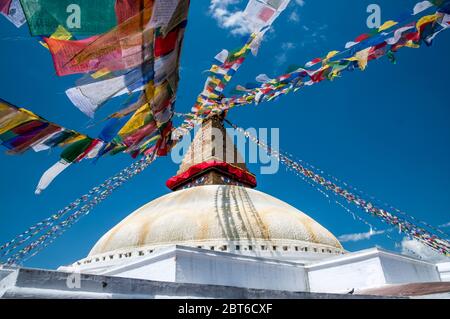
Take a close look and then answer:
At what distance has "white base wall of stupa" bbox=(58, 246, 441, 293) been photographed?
746cm

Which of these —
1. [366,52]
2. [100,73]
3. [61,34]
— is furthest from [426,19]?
[61,34]

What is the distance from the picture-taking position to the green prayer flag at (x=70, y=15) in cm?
318

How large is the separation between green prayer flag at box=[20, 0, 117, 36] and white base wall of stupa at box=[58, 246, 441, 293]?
5.36 meters

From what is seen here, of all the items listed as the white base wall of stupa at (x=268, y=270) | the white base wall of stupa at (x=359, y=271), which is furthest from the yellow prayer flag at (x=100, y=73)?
the white base wall of stupa at (x=359, y=271)

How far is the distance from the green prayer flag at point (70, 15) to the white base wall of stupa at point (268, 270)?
5357 mm

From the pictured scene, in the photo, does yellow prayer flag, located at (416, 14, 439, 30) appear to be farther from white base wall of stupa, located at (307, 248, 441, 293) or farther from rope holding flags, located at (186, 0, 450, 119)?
white base wall of stupa, located at (307, 248, 441, 293)

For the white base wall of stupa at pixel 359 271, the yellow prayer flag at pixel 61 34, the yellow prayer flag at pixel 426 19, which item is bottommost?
the white base wall of stupa at pixel 359 271

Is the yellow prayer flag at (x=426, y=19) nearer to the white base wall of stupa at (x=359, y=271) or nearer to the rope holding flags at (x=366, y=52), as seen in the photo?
the rope holding flags at (x=366, y=52)

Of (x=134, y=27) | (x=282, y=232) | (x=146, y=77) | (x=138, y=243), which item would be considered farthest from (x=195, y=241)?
(x=134, y=27)

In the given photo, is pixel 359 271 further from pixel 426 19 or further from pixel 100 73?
pixel 100 73

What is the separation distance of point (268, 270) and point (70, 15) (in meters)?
7.69

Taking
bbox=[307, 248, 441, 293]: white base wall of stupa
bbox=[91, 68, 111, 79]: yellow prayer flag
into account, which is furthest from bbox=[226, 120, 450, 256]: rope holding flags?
bbox=[91, 68, 111, 79]: yellow prayer flag

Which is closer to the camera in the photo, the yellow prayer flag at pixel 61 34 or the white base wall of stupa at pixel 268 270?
the yellow prayer flag at pixel 61 34
